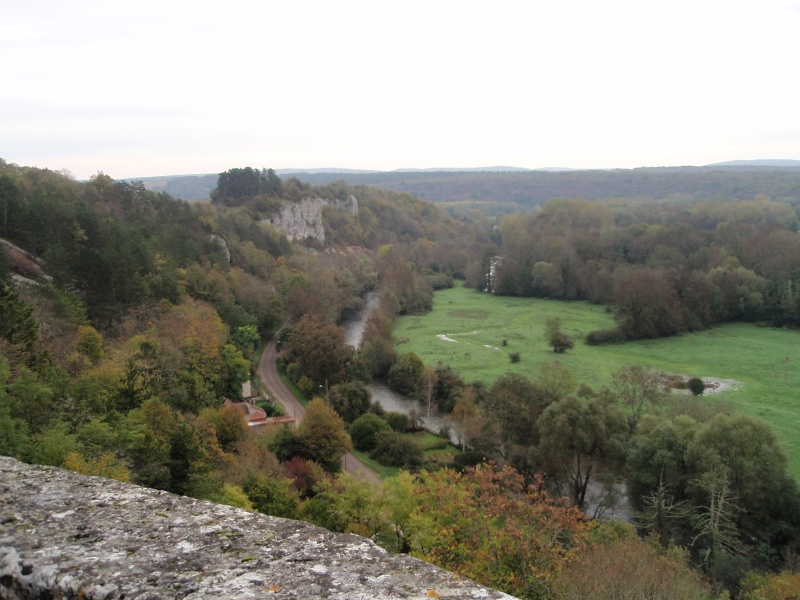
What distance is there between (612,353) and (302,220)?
64.8 meters

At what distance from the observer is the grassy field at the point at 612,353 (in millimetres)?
36938

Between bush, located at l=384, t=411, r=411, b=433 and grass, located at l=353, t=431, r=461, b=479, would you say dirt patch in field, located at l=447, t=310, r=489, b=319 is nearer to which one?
bush, located at l=384, t=411, r=411, b=433

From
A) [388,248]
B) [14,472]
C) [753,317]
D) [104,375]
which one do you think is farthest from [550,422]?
[388,248]

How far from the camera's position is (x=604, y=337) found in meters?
53.5

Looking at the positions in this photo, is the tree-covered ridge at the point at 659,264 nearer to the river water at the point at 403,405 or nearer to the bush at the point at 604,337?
the bush at the point at 604,337

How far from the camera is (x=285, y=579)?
125 inches

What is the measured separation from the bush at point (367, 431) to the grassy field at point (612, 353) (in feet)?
37.0

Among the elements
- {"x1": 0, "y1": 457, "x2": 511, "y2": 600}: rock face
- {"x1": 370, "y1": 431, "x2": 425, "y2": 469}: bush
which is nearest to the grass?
{"x1": 370, "y1": 431, "x2": 425, "y2": 469}: bush

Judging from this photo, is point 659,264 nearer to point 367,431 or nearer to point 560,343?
point 560,343

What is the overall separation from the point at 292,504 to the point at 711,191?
177 m

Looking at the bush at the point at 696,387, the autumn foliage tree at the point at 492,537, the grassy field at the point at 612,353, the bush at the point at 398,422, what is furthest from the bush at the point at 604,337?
the autumn foliage tree at the point at 492,537

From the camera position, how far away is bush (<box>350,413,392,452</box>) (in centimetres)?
3159

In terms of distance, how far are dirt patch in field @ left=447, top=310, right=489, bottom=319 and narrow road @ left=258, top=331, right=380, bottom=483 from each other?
23.9m

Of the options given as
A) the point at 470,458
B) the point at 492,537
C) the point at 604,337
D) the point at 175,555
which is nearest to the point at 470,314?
the point at 604,337
